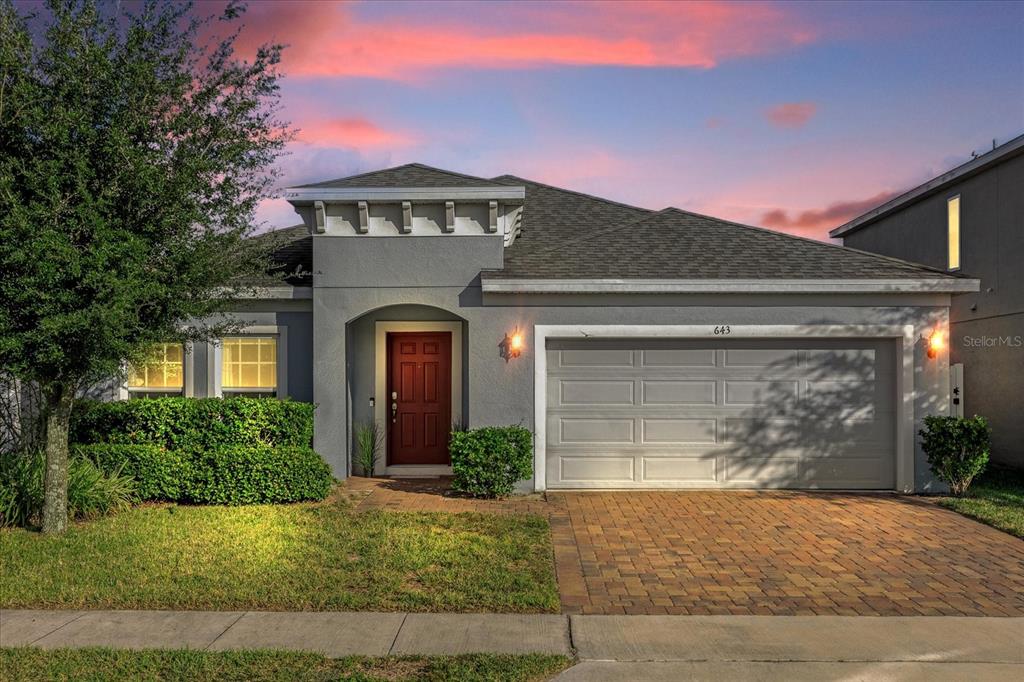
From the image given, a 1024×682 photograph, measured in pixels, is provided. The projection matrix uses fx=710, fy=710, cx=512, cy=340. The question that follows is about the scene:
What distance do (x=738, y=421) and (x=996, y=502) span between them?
3.56m

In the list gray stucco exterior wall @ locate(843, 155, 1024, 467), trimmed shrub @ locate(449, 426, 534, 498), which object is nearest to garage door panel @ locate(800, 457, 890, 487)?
trimmed shrub @ locate(449, 426, 534, 498)

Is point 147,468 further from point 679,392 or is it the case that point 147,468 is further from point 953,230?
point 953,230

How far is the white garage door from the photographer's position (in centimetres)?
1070

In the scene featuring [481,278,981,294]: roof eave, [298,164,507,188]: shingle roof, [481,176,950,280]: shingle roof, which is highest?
[298,164,507,188]: shingle roof

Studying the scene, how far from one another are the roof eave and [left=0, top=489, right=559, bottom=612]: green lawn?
3.40 m

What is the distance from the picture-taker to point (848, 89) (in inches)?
535

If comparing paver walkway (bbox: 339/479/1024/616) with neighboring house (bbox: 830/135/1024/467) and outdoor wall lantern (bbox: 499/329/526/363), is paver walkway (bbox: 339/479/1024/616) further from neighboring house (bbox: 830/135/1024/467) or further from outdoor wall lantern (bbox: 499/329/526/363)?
neighboring house (bbox: 830/135/1024/467)

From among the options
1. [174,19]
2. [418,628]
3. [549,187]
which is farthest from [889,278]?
[174,19]

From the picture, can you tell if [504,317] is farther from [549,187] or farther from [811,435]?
[549,187]

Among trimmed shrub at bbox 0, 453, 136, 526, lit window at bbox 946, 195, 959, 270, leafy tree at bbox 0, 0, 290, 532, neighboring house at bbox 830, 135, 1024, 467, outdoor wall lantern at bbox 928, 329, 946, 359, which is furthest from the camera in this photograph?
lit window at bbox 946, 195, 959, 270

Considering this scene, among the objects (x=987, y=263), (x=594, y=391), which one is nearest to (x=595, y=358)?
(x=594, y=391)

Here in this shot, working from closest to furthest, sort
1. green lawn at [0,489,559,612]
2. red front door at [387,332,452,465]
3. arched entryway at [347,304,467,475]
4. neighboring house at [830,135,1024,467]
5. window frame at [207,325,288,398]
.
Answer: green lawn at [0,489,559,612] < window frame at [207,325,288,398] < arched entryway at [347,304,467,475] < red front door at [387,332,452,465] < neighboring house at [830,135,1024,467]

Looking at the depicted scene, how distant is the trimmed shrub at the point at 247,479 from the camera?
960 centimetres

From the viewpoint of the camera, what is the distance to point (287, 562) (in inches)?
268
